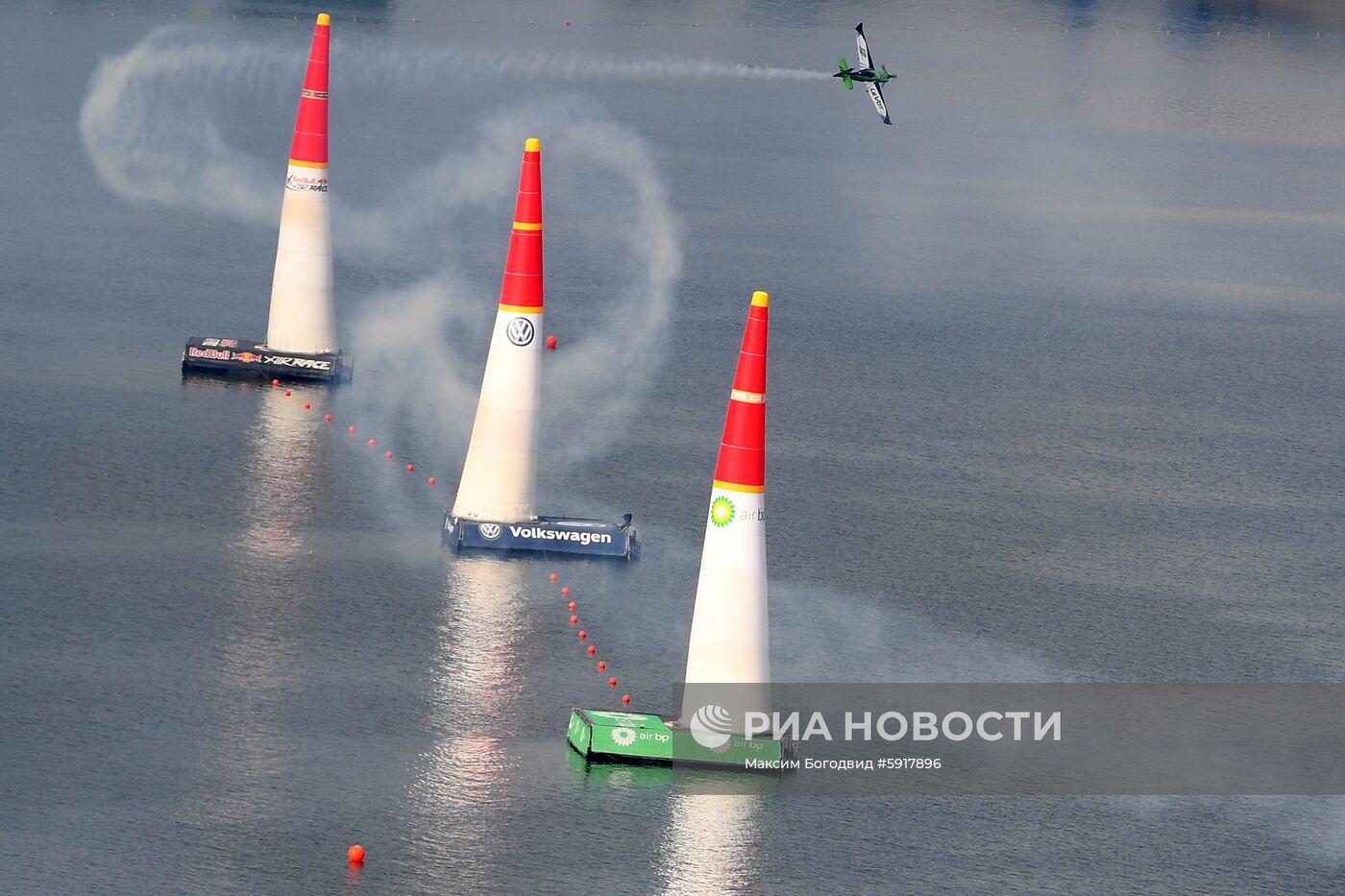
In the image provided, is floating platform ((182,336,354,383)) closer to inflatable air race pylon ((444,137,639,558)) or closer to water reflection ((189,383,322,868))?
water reflection ((189,383,322,868))

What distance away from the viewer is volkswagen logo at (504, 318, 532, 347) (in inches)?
2418

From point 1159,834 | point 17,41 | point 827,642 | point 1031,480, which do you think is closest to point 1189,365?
point 1031,480

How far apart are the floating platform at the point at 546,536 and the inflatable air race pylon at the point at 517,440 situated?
0.03 meters

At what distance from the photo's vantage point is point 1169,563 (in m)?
71.5

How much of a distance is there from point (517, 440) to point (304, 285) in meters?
18.2

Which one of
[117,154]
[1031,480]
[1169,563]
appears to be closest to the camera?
[1169,563]

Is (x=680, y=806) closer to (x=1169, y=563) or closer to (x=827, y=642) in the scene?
(x=827, y=642)

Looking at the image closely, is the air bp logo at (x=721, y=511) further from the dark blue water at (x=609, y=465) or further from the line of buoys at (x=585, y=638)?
the line of buoys at (x=585, y=638)

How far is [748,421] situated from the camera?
47.8m

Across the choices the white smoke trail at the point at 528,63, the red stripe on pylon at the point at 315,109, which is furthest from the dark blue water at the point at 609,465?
the red stripe on pylon at the point at 315,109

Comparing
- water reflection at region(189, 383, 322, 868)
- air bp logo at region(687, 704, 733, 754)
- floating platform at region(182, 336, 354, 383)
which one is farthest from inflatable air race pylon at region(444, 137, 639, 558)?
floating platform at region(182, 336, 354, 383)

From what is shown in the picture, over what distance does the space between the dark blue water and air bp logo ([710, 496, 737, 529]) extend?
6.34 metres

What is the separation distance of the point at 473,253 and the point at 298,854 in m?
66.4

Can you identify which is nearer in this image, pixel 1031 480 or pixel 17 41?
pixel 1031 480
